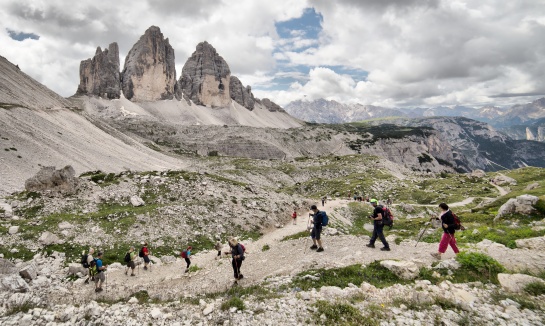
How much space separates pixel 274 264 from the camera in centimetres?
1789

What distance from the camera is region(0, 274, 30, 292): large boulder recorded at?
13.8 m

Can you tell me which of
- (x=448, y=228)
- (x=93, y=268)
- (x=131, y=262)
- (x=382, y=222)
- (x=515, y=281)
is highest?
(x=448, y=228)

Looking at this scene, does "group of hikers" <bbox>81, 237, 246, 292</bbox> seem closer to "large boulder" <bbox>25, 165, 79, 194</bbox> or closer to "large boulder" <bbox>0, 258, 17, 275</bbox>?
"large boulder" <bbox>0, 258, 17, 275</bbox>

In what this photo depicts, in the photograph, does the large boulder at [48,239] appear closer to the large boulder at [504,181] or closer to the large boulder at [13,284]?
the large boulder at [13,284]

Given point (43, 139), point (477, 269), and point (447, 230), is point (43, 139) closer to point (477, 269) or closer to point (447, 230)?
point (447, 230)

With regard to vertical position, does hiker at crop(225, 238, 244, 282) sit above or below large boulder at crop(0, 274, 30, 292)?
above

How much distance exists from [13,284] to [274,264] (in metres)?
13.7

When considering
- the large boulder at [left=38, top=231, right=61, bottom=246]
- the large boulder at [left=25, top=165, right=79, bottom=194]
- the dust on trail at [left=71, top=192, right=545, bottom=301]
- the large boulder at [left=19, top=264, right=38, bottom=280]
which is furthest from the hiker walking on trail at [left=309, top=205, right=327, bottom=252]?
the large boulder at [left=25, top=165, right=79, bottom=194]

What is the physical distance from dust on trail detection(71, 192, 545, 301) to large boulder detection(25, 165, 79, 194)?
1487cm

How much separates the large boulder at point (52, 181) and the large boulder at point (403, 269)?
107 feet

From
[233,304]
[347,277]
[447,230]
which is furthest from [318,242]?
[233,304]

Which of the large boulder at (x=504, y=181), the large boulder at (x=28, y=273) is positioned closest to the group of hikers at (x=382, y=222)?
the large boulder at (x=28, y=273)

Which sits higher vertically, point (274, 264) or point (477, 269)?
point (477, 269)

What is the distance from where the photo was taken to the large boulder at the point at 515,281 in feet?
35.1
